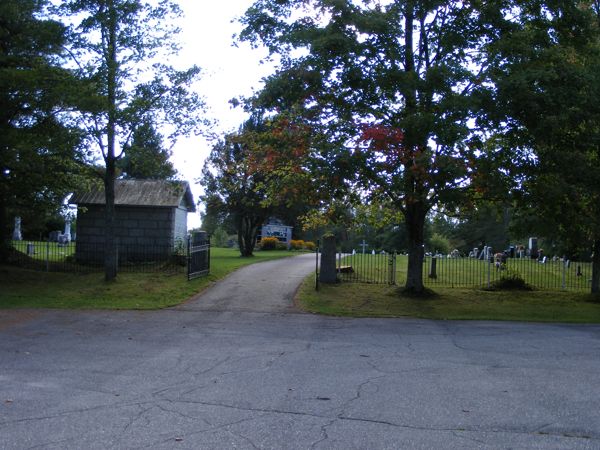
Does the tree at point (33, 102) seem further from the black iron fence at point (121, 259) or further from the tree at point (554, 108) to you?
the tree at point (554, 108)

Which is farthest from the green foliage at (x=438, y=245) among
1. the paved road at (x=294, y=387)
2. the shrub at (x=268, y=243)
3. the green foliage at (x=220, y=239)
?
the paved road at (x=294, y=387)

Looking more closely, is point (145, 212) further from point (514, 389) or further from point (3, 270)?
point (514, 389)

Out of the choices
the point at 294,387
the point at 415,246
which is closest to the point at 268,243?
the point at 415,246

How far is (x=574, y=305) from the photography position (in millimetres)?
17453

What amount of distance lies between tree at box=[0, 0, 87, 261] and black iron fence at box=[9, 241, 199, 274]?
330 centimetres

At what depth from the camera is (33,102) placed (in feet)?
54.6

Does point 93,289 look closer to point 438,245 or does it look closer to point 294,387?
point 294,387

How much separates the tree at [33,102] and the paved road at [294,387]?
6.36m

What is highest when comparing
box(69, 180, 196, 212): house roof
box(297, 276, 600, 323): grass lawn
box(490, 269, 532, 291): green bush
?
box(69, 180, 196, 212): house roof

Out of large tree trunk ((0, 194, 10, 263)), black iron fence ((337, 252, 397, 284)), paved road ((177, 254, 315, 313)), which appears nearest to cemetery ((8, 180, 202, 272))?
large tree trunk ((0, 194, 10, 263))

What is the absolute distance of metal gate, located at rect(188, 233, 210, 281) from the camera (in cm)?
1969

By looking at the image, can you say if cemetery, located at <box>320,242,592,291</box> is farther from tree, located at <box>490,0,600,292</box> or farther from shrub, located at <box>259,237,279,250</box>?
shrub, located at <box>259,237,279,250</box>

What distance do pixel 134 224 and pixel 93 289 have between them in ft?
24.6

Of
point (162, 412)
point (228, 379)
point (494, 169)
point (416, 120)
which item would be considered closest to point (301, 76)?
point (416, 120)
